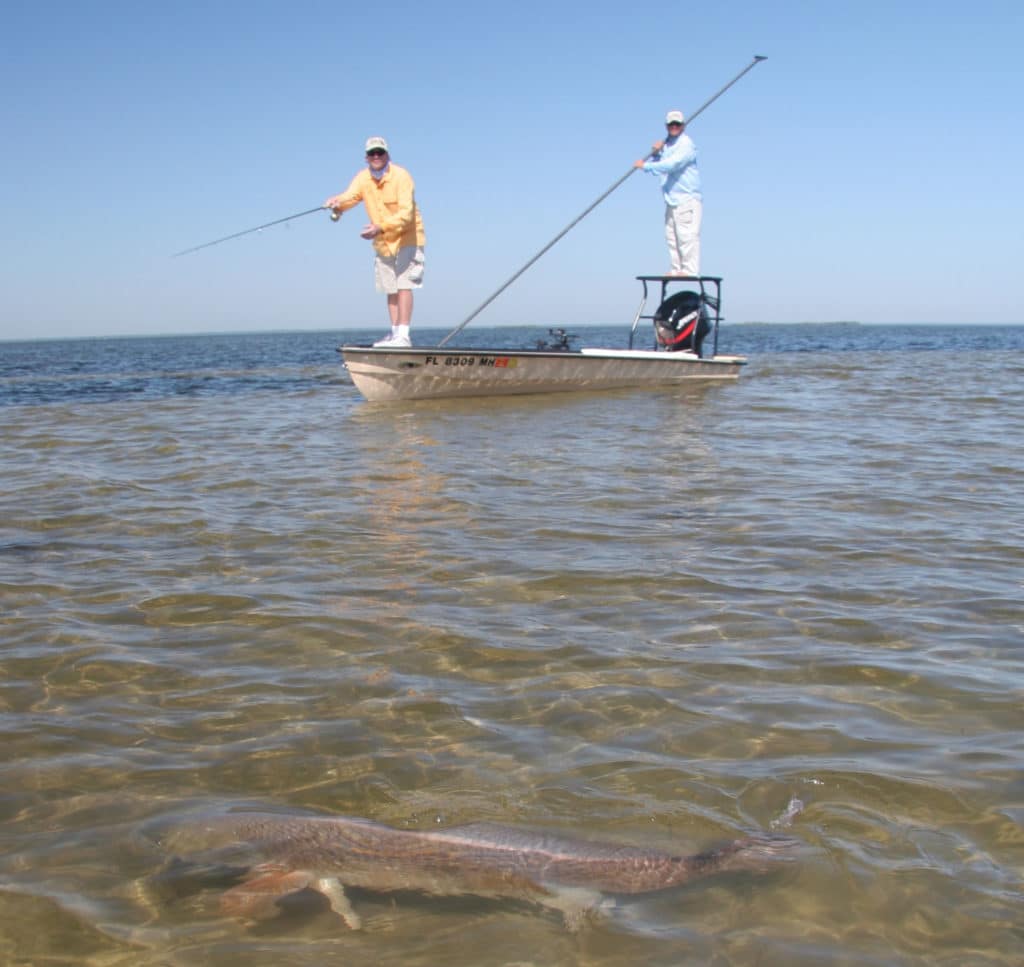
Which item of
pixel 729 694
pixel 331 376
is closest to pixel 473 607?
pixel 729 694

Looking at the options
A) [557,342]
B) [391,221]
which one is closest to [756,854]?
[391,221]

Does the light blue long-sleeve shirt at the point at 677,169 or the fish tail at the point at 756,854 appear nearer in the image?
the fish tail at the point at 756,854

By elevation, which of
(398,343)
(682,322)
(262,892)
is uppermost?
(682,322)

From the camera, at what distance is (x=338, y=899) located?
249 centimetres

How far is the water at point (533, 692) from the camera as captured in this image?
2.44 meters

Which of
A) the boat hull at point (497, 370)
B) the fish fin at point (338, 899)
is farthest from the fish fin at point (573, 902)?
the boat hull at point (497, 370)

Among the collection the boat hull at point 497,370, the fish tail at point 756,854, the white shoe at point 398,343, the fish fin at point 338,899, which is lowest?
the fish fin at point 338,899

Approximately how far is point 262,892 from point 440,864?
479 millimetres

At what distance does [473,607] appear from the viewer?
4.74 meters

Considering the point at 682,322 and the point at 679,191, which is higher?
the point at 679,191

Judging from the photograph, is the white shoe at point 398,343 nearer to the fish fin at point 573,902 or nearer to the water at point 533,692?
the water at point 533,692

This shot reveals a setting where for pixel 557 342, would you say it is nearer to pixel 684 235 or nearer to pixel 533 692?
pixel 684 235

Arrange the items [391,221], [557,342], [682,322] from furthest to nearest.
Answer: [682,322], [557,342], [391,221]

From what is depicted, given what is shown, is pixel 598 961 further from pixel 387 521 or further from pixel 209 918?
pixel 387 521
